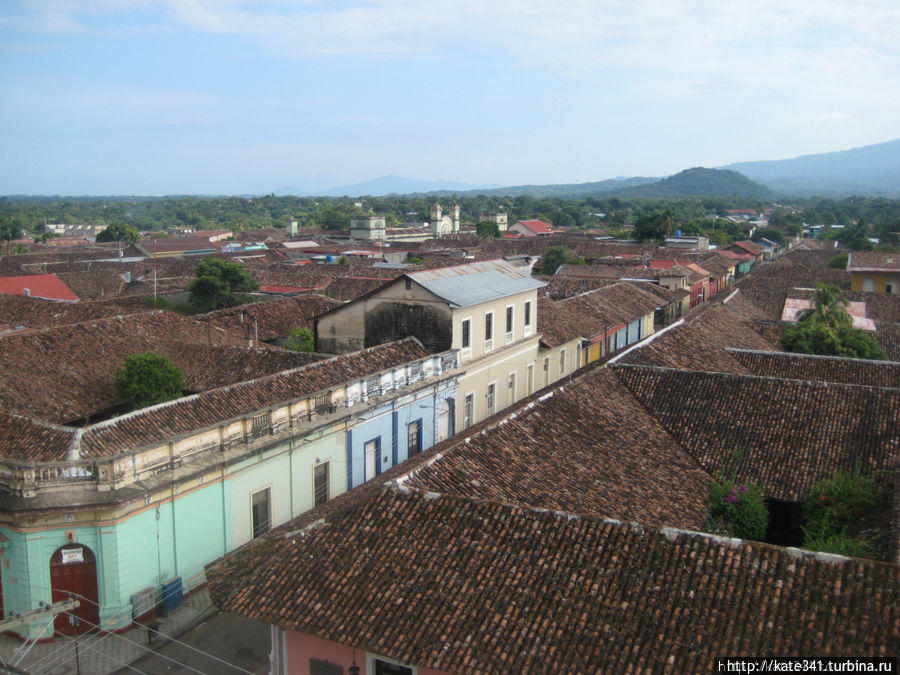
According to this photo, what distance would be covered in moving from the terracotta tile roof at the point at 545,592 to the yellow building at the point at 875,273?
47.6 m

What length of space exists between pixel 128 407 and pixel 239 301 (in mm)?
23830

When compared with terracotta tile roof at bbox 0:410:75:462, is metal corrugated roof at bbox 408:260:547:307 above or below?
above

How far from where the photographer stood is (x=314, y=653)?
425 inches

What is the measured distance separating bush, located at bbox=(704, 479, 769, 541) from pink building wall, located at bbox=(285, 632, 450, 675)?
26.0 ft

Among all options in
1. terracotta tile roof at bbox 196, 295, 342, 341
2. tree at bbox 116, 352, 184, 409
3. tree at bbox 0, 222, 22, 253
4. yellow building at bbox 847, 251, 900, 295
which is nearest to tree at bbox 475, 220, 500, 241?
yellow building at bbox 847, 251, 900, 295

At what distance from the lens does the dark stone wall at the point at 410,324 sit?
74.8 feet

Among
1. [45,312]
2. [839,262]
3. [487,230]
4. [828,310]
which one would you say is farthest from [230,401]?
[487,230]

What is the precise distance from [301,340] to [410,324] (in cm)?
1014

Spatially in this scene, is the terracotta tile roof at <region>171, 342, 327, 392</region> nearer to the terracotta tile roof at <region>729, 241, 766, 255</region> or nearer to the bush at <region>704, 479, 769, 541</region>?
the bush at <region>704, 479, 769, 541</region>

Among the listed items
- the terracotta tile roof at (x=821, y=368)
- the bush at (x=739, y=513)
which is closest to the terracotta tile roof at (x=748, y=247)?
the terracotta tile roof at (x=821, y=368)

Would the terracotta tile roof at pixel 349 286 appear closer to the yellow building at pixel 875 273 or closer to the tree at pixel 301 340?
the tree at pixel 301 340

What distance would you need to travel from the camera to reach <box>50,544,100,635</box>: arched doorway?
13727 mm

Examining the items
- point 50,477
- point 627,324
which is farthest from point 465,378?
point 627,324

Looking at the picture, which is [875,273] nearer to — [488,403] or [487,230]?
[488,403]
